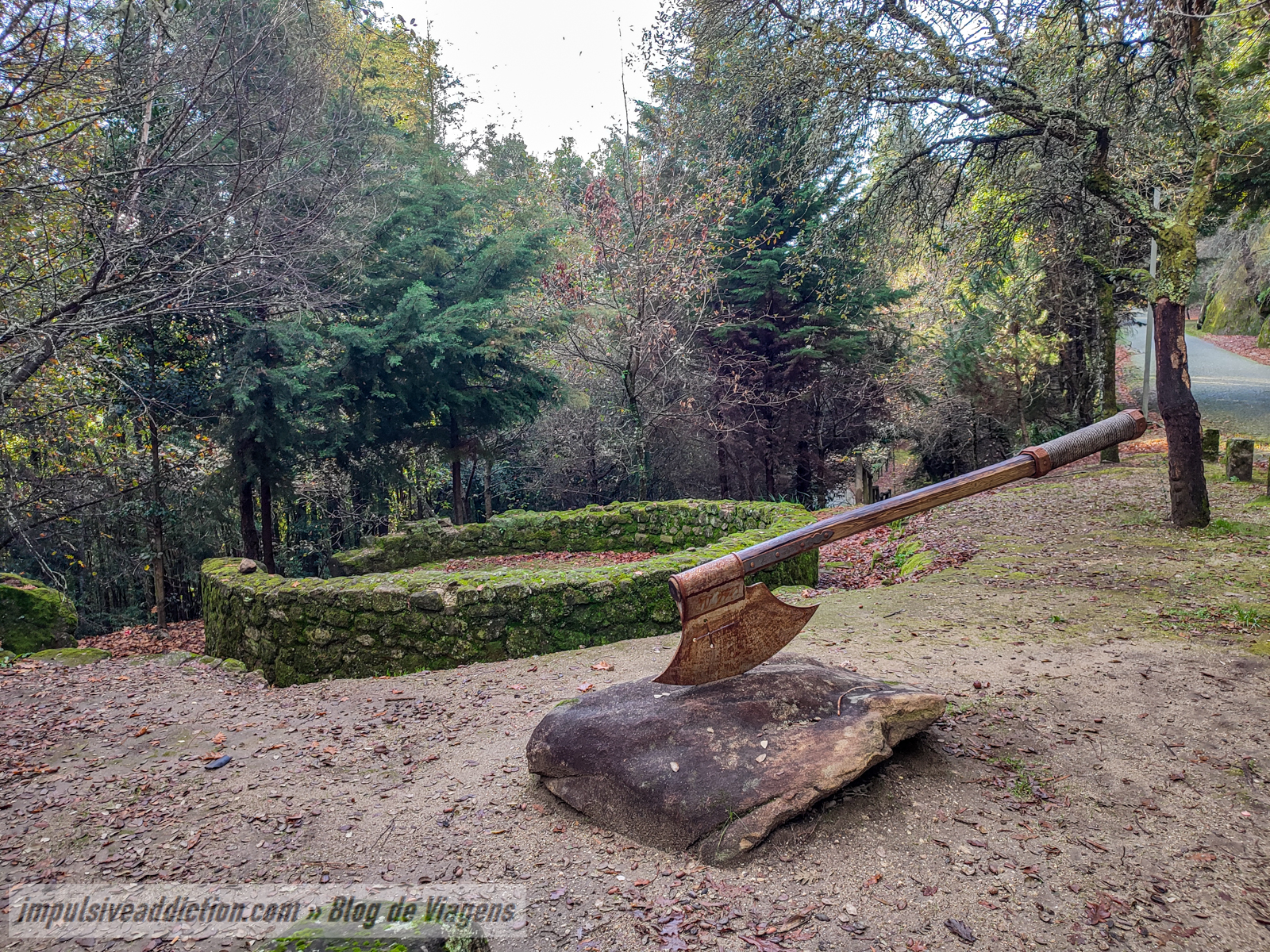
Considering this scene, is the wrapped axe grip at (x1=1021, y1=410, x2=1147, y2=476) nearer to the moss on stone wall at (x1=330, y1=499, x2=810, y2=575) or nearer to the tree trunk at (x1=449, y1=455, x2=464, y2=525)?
the moss on stone wall at (x1=330, y1=499, x2=810, y2=575)

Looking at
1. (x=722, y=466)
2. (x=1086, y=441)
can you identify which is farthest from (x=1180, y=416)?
(x=722, y=466)

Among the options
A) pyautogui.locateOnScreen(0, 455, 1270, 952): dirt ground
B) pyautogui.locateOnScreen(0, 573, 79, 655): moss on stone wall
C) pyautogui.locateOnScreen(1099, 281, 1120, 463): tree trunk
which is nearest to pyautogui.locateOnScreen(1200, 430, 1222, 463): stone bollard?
pyautogui.locateOnScreen(1099, 281, 1120, 463): tree trunk

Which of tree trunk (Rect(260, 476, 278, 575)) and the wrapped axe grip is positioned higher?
the wrapped axe grip

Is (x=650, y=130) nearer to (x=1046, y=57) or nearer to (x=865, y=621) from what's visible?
(x=1046, y=57)

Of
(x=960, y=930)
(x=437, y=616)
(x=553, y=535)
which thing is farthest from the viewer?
(x=553, y=535)

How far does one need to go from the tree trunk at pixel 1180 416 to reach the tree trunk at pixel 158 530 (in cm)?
1319

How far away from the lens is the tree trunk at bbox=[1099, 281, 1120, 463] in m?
11.6

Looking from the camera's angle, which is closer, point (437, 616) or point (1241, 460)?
point (437, 616)

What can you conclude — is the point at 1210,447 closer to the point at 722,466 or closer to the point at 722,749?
the point at 722,466

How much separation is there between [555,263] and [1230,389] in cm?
2022

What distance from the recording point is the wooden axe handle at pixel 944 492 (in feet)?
10.2

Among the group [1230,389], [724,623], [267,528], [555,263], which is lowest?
[267,528]

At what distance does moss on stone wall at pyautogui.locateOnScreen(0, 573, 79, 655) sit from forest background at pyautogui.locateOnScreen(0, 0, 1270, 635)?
1.14 m

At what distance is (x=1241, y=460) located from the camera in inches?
378
